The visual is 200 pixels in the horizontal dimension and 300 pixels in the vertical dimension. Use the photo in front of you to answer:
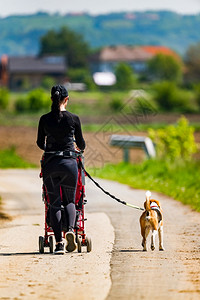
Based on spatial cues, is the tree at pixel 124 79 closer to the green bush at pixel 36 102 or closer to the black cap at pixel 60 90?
the green bush at pixel 36 102

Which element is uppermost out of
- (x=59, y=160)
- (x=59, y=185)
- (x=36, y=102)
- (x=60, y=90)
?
(x=36, y=102)

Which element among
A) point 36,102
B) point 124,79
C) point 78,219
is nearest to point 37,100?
point 36,102

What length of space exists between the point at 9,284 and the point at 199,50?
172262mm

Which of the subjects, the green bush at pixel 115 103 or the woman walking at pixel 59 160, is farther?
the green bush at pixel 115 103

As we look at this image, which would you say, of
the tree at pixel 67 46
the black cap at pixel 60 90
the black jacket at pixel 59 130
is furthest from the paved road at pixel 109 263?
the tree at pixel 67 46

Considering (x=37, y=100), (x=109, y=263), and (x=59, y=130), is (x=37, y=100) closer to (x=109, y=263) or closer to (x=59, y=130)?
(x=59, y=130)

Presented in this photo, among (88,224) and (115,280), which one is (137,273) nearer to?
(115,280)

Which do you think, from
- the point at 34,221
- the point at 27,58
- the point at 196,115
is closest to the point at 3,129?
the point at 196,115

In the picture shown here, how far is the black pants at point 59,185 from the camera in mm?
8406

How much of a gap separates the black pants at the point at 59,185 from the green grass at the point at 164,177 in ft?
16.6

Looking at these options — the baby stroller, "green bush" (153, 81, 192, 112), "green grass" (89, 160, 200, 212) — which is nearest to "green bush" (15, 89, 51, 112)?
"green bush" (153, 81, 192, 112)

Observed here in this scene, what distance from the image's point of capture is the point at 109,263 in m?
7.75

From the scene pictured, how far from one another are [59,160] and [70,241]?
86 centimetres

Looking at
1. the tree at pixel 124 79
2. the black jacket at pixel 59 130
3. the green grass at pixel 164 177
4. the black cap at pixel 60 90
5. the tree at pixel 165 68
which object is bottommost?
the black jacket at pixel 59 130
